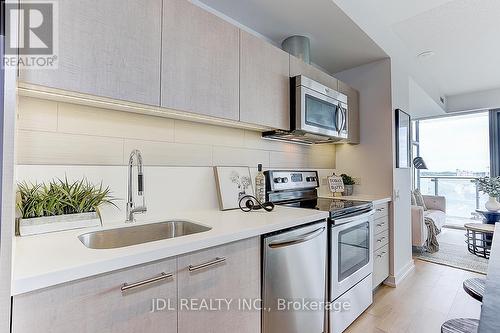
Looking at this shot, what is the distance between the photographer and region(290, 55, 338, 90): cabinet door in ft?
6.62

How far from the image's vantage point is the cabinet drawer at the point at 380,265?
238 cm

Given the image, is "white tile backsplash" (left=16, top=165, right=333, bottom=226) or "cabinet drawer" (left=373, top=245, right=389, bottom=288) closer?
"white tile backsplash" (left=16, top=165, right=333, bottom=226)

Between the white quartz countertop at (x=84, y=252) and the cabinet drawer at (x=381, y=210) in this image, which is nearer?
the white quartz countertop at (x=84, y=252)

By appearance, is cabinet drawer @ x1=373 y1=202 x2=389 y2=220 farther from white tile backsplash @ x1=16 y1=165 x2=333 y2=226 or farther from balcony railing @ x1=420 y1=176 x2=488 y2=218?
balcony railing @ x1=420 y1=176 x2=488 y2=218

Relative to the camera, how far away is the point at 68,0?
1.01m

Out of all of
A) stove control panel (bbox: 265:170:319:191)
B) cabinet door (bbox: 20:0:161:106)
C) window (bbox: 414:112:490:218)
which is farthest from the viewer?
window (bbox: 414:112:490:218)

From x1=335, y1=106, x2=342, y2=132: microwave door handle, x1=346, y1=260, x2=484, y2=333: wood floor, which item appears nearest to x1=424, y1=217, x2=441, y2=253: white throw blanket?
x1=346, y1=260, x2=484, y2=333: wood floor

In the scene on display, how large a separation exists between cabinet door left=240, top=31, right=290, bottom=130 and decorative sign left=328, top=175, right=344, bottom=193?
105cm

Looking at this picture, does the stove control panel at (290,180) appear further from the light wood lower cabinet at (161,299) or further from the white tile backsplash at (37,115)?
the white tile backsplash at (37,115)

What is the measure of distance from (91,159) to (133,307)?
0.80 metres

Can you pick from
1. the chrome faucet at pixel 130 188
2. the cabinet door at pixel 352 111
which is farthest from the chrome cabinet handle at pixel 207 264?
the cabinet door at pixel 352 111

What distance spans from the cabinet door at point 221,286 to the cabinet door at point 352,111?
6.27 ft

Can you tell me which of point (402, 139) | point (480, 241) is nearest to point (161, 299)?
point (402, 139)

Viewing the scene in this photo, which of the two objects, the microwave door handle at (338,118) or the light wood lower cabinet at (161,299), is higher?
the microwave door handle at (338,118)
